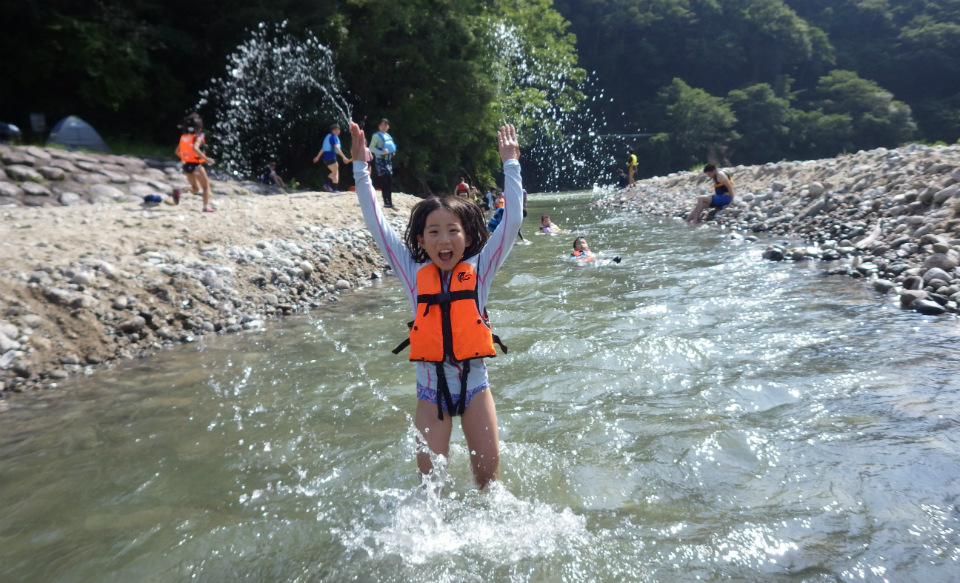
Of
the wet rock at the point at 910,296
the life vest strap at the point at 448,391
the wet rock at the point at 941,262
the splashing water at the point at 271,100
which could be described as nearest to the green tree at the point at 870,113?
the splashing water at the point at 271,100

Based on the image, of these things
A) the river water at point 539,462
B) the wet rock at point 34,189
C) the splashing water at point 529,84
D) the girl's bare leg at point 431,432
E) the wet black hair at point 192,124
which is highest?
the splashing water at point 529,84

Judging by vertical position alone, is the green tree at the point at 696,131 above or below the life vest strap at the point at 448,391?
above

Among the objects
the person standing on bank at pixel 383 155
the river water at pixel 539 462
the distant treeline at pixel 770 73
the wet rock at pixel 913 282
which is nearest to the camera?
the river water at pixel 539 462

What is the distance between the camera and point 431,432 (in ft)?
10.3

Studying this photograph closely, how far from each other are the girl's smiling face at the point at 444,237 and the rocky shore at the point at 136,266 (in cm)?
433

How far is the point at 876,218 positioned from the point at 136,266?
37.0 ft

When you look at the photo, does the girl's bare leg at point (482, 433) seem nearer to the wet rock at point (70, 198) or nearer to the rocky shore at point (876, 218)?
the rocky shore at point (876, 218)

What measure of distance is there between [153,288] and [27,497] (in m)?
3.91

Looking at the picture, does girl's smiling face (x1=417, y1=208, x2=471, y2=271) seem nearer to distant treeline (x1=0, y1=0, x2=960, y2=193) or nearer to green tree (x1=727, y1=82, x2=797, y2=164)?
distant treeline (x1=0, y1=0, x2=960, y2=193)

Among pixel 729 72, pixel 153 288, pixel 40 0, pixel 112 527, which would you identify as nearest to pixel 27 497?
pixel 112 527

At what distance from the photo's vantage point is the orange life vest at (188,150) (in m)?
10.0

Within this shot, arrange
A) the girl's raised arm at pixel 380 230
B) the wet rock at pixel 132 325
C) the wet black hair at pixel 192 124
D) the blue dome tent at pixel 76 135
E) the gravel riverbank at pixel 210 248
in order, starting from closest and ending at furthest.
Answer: the girl's raised arm at pixel 380 230
the gravel riverbank at pixel 210 248
the wet rock at pixel 132 325
the wet black hair at pixel 192 124
the blue dome tent at pixel 76 135

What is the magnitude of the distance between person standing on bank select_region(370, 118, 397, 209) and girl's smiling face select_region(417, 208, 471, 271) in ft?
32.9

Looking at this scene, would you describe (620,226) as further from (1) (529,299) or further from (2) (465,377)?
(2) (465,377)
